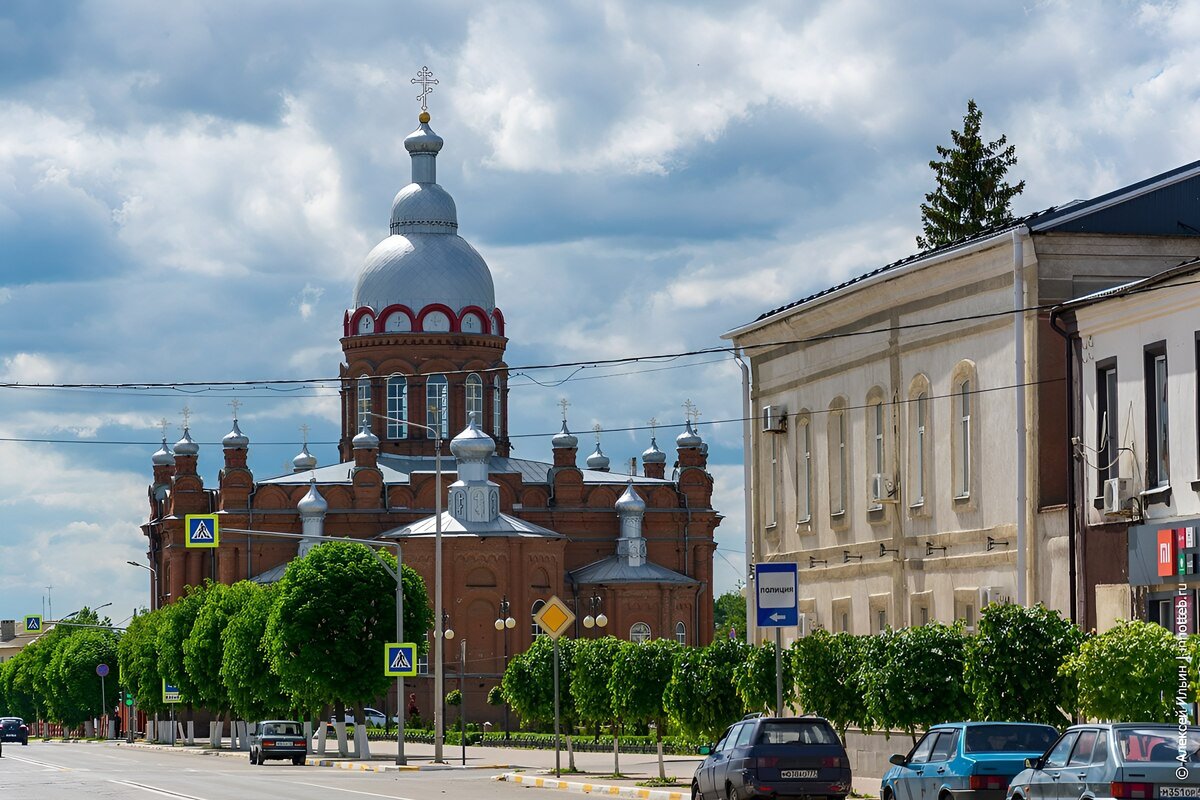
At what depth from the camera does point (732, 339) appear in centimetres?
4569

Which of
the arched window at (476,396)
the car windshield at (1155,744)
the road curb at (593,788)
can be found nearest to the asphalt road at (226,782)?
the road curb at (593,788)

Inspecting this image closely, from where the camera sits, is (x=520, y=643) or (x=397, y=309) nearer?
(x=520, y=643)

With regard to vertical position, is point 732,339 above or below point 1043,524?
above

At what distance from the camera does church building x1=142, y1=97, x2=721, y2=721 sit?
97250 mm

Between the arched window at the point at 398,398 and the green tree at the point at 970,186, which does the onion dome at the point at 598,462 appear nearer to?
the arched window at the point at 398,398

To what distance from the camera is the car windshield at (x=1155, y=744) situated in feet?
62.7

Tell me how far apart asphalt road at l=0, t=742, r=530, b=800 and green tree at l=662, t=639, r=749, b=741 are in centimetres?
342

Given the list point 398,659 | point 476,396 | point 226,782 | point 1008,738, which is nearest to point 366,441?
point 476,396

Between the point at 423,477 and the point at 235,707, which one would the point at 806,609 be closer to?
the point at 235,707

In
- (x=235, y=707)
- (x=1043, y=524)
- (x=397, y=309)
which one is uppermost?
(x=397, y=309)

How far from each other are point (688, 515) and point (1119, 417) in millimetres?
78403

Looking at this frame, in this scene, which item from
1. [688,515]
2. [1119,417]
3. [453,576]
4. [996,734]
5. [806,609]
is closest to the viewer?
[996,734]

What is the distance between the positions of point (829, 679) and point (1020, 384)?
571cm

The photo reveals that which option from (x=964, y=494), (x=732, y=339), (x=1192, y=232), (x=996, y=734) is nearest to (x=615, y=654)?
(x=732, y=339)
